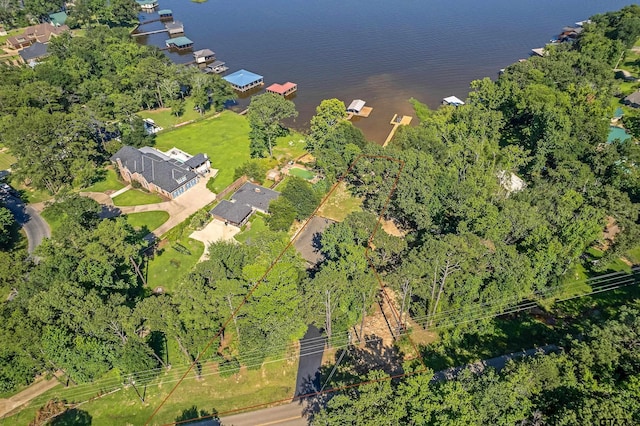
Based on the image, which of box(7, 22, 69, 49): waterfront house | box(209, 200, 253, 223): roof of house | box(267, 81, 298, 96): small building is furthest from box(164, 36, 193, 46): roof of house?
box(209, 200, 253, 223): roof of house

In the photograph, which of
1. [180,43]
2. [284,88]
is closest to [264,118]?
[284,88]

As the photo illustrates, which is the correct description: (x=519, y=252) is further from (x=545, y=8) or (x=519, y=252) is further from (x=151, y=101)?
(x=545, y=8)

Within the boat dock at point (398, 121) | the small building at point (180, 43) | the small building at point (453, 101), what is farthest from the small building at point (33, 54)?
the small building at point (453, 101)

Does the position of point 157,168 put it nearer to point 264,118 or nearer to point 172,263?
point 172,263

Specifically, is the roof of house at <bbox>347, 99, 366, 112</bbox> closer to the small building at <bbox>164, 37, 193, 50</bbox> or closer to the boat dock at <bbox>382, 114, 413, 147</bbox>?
the boat dock at <bbox>382, 114, 413, 147</bbox>

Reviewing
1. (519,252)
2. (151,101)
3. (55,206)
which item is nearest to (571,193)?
(519,252)

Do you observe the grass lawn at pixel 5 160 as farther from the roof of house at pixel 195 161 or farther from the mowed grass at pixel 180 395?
the mowed grass at pixel 180 395
